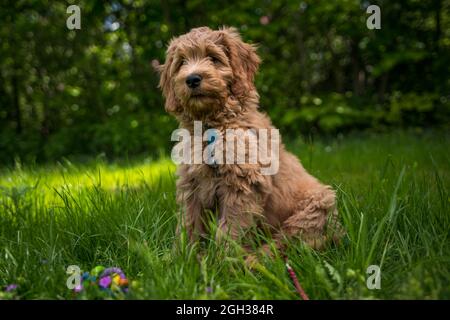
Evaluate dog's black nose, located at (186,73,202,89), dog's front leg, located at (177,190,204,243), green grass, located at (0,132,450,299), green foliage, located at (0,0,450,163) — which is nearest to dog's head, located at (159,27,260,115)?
dog's black nose, located at (186,73,202,89)

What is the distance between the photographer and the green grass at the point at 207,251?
2432mm

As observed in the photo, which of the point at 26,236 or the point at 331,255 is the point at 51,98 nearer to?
the point at 26,236

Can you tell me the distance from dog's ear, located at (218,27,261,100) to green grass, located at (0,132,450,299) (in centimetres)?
93

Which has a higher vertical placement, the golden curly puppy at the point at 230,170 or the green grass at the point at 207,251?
the golden curly puppy at the point at 230,170

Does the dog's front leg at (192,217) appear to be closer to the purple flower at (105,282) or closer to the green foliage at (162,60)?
the purple flower at (105,282)

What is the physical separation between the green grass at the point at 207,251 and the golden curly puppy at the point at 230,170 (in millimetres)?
201

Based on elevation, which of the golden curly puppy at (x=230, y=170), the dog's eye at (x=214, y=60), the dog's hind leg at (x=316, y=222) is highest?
the dog's eye at (x=214, y=60)

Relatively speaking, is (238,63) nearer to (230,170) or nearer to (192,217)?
(230,170)

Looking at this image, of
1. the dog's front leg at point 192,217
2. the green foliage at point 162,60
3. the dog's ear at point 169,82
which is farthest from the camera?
the green foliage at point 162,60

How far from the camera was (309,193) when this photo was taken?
329 centimetres

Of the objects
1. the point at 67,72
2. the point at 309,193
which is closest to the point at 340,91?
the point at 67,72

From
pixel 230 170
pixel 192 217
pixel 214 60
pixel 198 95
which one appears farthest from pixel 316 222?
pixel 214 60

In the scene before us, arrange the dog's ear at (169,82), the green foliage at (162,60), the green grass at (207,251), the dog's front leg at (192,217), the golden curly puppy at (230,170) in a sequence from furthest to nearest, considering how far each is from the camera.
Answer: the green foliage at (162,60) < the dog's ear at (169,82) < the dog's front leg at (192,217) < the golden curly puppy at (230,170) < the green grass at (207,251)

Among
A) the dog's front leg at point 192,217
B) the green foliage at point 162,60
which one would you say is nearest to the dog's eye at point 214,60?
the dog's front leg at point 192,217
